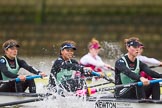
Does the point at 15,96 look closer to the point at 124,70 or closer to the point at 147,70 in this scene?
the point at 124,70

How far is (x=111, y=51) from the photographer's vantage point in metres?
21.8

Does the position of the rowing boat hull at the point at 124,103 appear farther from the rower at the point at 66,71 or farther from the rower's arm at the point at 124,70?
the rower at the point at 66,71

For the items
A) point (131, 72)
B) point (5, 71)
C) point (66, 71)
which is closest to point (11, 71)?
point (5, 71)

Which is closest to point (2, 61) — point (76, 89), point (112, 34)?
point (76, 89)

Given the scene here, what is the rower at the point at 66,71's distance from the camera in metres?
11.7

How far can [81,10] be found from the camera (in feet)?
80.3

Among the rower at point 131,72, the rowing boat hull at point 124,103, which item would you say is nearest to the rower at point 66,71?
the rowing boat hull at point 124,103

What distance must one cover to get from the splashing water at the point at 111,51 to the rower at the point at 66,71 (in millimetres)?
9362

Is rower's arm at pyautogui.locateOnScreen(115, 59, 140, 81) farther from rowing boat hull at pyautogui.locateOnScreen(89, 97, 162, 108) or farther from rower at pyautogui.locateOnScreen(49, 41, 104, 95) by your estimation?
rower at pyautogui.locateOnScreen(49, 41, 104, 95)

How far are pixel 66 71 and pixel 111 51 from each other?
10.0 meters

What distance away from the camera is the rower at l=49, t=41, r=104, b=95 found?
38.5 ft

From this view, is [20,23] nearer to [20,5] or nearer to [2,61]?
[20,5]

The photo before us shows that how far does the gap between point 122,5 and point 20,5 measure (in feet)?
12.7

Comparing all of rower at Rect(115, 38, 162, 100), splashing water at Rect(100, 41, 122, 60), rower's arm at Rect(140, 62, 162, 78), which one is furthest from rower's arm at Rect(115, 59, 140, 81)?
splashing water at Rect(100, 41, 122, 60)
